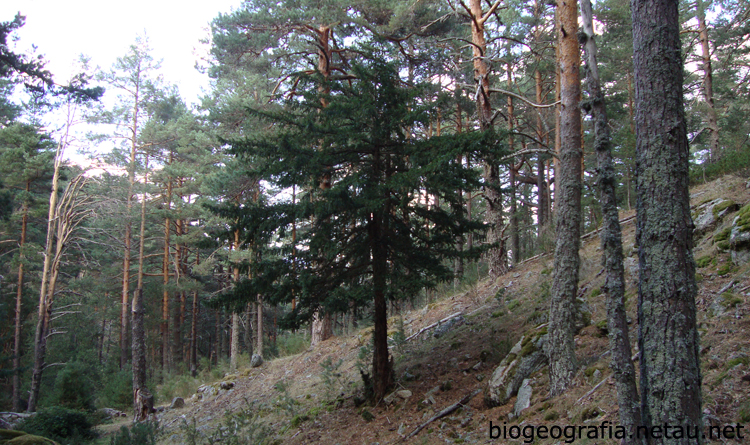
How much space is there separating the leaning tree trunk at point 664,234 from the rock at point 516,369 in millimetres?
2972

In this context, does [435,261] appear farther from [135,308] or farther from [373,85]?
[135,308]

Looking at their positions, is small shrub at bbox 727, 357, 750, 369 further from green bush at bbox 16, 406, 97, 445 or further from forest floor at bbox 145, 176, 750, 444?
green bush at bbox 16, 406, 97, 445

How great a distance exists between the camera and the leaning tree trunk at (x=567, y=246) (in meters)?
5.54

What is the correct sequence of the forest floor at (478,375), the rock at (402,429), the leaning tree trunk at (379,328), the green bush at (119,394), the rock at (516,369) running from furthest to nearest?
the green bush at (119,394) < the leaning tree trunk at (379,328) < the rock at (402,429) < the rock at (516,369) < the forest floor at (478,375)

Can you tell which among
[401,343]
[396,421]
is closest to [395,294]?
[396,421]

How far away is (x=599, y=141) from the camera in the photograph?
3967 millimetres

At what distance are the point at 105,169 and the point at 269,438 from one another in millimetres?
13465

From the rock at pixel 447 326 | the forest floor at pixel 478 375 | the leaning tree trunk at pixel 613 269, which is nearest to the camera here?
the leaning tree trunk at pixel 613 269

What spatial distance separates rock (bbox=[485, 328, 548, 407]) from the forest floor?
0.17 m

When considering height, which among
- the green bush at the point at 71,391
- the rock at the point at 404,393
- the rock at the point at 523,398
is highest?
the rock at the point at 523,398

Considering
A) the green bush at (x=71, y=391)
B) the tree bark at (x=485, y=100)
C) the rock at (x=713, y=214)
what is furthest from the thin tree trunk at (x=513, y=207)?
the green bush at (x=71, y=391)

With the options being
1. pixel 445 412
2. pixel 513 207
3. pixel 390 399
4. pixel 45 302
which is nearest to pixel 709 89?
pixel 513 207

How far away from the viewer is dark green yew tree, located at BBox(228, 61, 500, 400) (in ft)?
23.0

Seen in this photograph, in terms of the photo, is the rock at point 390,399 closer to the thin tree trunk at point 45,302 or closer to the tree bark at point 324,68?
the tree bark at point 324,68
